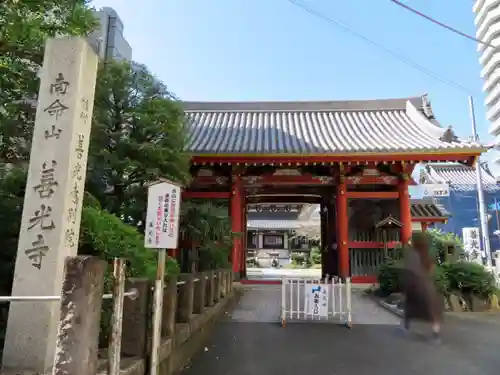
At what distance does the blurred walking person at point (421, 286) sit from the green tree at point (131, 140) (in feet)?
16.8

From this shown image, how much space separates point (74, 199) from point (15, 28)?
231cm

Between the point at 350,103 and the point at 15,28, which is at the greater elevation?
the point at 350,103

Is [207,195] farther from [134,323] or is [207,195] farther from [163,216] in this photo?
[134,323]

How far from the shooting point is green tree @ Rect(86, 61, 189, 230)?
7762 mm

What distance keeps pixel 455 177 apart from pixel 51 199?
129 feet

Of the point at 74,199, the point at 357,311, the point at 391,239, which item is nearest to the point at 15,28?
the point at 74,199

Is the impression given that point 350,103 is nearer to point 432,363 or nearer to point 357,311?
point 357,311

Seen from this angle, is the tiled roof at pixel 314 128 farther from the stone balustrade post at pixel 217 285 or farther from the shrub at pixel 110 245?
the shrub at pixel 110 245

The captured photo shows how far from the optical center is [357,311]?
818 centimetres

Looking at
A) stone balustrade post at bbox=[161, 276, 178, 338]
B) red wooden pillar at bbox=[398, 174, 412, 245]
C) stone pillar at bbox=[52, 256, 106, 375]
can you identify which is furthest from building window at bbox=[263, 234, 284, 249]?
stone pillar at bbox=[52, 256, 106, 375]

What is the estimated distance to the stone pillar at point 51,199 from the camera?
316 centimetres

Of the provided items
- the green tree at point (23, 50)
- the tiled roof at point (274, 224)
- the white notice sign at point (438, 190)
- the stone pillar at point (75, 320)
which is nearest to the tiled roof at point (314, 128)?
the green tree at point (23, 50)

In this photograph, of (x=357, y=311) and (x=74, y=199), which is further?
(x=357, y=311)

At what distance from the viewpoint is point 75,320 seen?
257cm
